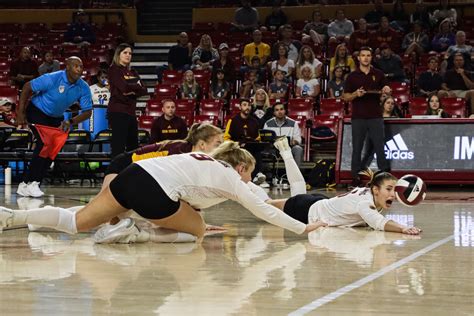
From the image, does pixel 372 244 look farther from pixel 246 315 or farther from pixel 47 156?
pixel 47 156

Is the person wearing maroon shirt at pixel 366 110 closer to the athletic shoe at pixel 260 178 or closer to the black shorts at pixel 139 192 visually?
the athletic shoe at pixel 260 178

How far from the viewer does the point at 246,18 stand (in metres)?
Result: 24.5

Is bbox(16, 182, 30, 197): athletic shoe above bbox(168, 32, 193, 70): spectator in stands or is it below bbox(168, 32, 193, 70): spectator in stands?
below

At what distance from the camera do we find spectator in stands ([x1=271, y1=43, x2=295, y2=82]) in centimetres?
2042

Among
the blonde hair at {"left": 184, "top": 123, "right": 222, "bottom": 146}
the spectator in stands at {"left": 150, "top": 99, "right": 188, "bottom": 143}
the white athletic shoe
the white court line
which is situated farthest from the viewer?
the spectator in stands at {"left": 150, "top": 99, "right": 188, "bottom": 143}

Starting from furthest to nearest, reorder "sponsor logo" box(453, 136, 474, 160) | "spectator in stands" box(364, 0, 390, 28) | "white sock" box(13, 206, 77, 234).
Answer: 1. "spectator in stands" box(364, 0, 390, 28)
2. "sponsor logo" box(453, 136, 474, 160)
3. "white sock" box(13, 206, 77, 234)

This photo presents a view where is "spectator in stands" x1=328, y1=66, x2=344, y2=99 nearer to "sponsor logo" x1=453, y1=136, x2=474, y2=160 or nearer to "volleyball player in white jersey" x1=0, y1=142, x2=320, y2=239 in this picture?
"sponsor logo" x1=453, y1=136, x2=474, y2=160

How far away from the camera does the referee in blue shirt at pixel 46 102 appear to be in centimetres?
1284

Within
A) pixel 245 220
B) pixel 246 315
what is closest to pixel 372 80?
pixel 245 220

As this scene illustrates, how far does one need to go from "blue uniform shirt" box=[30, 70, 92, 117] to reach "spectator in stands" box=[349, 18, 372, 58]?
960cm

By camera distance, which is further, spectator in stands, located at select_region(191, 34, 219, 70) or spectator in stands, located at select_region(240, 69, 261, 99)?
spectator in stands, located at select_region(191, 34, 219, 70)

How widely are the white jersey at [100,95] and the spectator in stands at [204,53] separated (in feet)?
8.92

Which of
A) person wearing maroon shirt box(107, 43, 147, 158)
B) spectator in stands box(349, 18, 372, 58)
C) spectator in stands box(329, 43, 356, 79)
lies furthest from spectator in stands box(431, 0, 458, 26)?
person wearing maroon shirt box(107, 43, 147, 158)

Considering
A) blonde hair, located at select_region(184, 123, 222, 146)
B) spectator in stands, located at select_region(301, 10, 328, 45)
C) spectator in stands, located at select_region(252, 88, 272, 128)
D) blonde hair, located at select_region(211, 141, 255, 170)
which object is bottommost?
blonde hair, located at select_region(211, 141, 255, 170)
